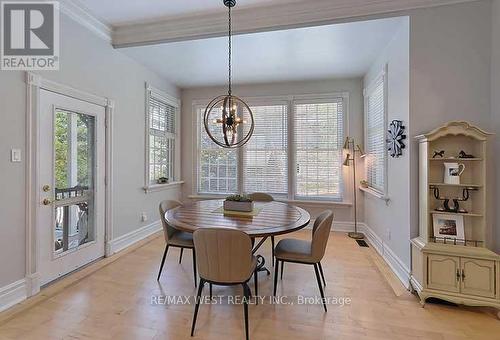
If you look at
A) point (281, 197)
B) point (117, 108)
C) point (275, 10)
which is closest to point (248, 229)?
point (275, 10)

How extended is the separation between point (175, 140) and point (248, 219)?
11.3 ft

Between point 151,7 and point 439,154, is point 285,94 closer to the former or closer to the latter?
point 151,7

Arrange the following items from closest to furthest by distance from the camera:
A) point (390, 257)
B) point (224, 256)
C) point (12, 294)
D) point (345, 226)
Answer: point (224, 256) < point (12, 294) < point (390, 257) < point (345, 226)

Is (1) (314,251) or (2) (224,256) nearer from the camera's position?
(2) (224,256)

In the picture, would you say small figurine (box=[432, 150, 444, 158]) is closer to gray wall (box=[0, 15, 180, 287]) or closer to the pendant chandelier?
the pendant chandelier

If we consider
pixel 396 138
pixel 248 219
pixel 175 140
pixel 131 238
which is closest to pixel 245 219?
pixel 248 219

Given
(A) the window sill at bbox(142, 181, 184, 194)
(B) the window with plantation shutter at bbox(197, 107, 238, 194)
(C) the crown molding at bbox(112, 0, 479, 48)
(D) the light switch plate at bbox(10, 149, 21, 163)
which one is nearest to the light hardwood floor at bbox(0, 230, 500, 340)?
(D) the light switch plate at bbox(10, 149, 21, 163)

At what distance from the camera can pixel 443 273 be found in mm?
2342

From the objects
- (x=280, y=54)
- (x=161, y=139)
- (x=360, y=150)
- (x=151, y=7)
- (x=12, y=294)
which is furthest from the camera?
(x=161, y=139)

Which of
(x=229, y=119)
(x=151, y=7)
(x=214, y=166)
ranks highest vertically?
(x=151, y=7)

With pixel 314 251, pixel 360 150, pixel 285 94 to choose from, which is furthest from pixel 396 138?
pixel 285 94

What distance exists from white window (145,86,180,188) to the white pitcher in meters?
3.98

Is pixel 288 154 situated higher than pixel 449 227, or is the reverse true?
pixel 288 154

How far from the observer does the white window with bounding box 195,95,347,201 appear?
4.92 meters
